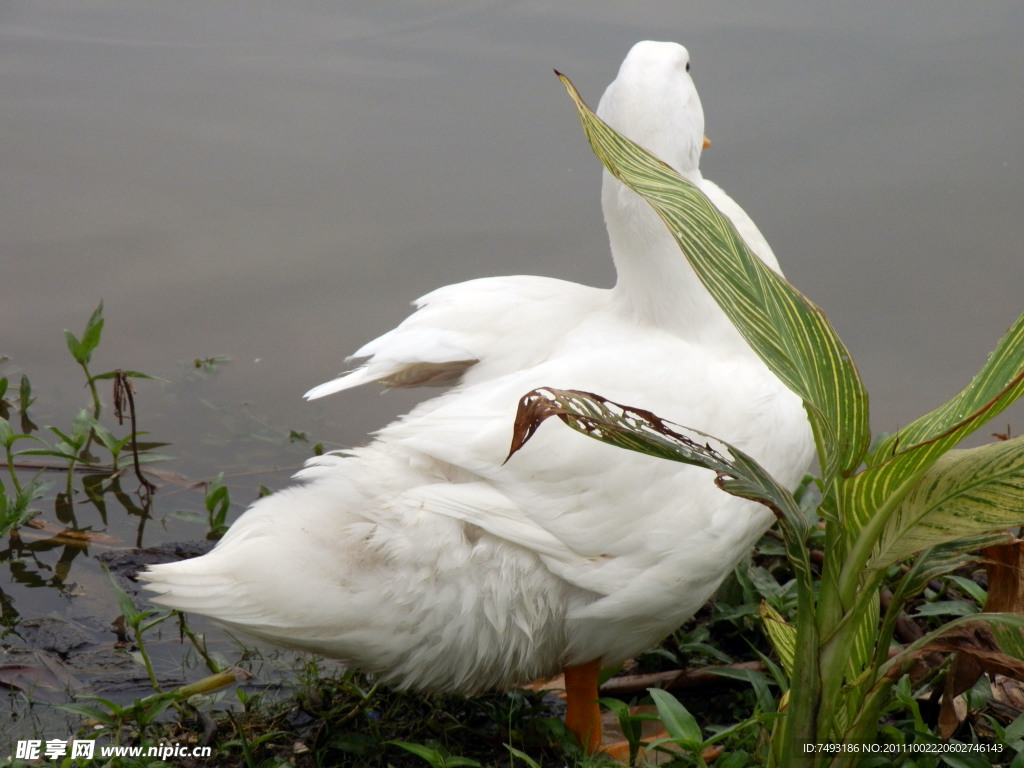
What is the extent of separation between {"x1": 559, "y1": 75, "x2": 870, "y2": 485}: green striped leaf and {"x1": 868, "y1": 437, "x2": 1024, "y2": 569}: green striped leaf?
102mm

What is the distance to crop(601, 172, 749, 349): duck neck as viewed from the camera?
7.69 ft

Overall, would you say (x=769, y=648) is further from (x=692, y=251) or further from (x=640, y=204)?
(x=692, y=251)

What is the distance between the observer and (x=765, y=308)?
4.63 feet

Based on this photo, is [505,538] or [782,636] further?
[505,538]

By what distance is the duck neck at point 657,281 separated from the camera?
2344 millimetres

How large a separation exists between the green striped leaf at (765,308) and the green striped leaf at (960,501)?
0.10m

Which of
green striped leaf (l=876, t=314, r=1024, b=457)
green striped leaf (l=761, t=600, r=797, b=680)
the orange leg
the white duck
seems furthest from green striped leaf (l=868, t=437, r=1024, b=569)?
the orange leg

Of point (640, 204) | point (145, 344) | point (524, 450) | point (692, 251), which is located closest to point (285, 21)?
point (145, 344)

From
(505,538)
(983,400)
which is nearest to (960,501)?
(983,400)

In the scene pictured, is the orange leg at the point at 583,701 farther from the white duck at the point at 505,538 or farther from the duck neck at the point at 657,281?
the duck neck at the point at 657,281

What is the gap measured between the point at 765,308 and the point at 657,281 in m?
0.97

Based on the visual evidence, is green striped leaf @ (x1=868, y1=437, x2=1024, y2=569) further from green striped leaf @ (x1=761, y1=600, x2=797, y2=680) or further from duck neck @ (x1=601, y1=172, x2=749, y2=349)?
duck neck @ (x1=601, y1=172, x2=749, y2=349)

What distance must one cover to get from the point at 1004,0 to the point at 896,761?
3.63 m

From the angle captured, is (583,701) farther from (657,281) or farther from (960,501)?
(960,501)
